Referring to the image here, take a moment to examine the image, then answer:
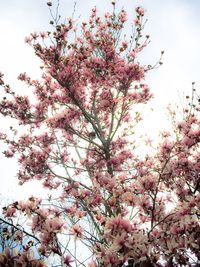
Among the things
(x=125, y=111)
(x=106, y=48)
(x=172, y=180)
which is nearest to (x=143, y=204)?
(x=172, y=180)

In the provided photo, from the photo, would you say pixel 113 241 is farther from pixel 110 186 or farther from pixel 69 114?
pixel 69 114

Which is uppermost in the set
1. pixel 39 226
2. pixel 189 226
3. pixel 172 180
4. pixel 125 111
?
pixel 125 111

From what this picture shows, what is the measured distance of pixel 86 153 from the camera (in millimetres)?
9711

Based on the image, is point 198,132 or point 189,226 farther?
point 198,132

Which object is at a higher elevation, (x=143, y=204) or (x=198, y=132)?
(x=198, y=132)

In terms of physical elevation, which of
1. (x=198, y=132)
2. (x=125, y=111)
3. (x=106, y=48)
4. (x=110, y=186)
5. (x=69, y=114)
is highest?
(x=106, y=48)

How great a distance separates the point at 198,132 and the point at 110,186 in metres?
2.54

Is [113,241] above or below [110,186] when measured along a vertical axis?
below

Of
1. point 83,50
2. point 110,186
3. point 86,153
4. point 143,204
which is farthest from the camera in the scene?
point 86,153

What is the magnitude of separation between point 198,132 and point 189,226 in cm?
285

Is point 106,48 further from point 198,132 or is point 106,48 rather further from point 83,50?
point 198,132

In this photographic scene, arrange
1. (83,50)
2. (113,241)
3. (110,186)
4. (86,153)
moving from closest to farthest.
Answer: (113,241), (110,186), (83,50), (86,153)

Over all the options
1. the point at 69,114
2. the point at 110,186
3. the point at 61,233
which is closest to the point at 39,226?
the point at 61,233

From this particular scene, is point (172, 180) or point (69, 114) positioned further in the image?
point (69, 114)
